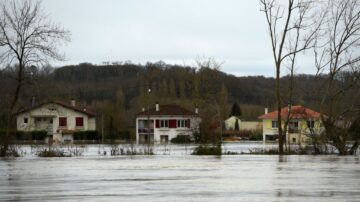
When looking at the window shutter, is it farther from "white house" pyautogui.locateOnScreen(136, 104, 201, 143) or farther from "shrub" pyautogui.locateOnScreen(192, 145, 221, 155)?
"shrub" pyautogui.locateOnScreen(192, 145, 221, 155)

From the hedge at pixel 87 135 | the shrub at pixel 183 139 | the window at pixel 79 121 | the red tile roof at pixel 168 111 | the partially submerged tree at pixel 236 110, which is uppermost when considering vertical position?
the partially submerged tree at pixel 236 110

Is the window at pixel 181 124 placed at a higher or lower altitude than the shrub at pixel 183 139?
higher

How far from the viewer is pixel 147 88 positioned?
135750mm

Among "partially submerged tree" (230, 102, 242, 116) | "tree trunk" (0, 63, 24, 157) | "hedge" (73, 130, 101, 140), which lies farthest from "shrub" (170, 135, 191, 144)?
"partially submerged tree" (230, 102, 242, 116)

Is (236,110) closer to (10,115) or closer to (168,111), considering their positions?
(168,111)

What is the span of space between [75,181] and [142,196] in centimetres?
582

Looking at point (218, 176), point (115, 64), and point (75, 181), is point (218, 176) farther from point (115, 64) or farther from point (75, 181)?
point (115, 64)

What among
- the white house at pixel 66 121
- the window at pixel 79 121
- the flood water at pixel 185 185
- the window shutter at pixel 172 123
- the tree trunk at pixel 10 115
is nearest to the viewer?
the flood water at pixel 185 185

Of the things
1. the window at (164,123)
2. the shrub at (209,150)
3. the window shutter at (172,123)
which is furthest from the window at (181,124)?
the shrub at (209,150)

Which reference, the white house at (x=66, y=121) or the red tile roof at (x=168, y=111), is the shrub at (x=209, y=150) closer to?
the red tile roof at (x=168, y=111)

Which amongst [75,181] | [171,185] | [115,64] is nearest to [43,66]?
[75,181]

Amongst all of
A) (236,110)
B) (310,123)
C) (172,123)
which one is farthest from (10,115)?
(236,110)

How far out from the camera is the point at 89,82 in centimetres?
13088

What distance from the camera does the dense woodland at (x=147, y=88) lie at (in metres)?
107
